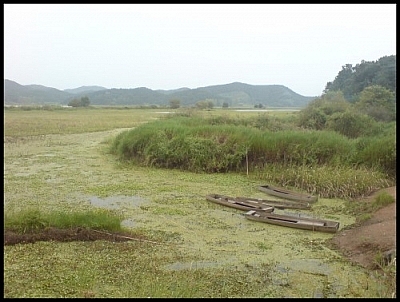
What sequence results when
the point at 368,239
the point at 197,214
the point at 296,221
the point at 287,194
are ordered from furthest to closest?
the point at 287,194, the point at 197,214, the point at 296,221, the point at 368,239

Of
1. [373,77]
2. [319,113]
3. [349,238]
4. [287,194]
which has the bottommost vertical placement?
[349,238]

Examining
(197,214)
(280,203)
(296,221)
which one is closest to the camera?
(296,221)

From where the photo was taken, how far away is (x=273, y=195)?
29.5 ft

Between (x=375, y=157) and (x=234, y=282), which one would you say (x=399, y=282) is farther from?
(x=375, y=157)

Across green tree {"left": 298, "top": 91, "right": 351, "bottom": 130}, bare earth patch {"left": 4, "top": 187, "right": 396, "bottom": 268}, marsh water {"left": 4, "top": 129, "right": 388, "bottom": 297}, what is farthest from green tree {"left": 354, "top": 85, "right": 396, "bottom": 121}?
bare earth patch {"left": 4, "top": 187, "right": 396, "bottom": 268}

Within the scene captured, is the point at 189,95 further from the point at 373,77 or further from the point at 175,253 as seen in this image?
the point at 175,253

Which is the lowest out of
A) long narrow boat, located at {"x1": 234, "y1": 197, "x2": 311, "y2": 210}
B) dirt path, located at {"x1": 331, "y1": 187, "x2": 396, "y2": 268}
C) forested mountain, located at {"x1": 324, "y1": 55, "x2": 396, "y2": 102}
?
dirt path, located at {"x1": 331, "y1": 187, "x2": 396, "y2": 268}

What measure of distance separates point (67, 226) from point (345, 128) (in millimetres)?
14204

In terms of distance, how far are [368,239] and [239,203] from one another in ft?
8.43

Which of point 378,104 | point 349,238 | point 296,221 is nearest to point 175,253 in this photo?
point 296,221

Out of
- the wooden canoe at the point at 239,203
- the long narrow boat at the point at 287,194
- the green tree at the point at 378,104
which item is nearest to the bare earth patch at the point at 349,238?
the wooden canoe at the point at 239,203

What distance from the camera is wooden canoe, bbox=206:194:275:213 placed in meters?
7.60

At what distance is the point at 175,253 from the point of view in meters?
A: 5.34

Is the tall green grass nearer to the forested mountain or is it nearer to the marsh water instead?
the marsh water
